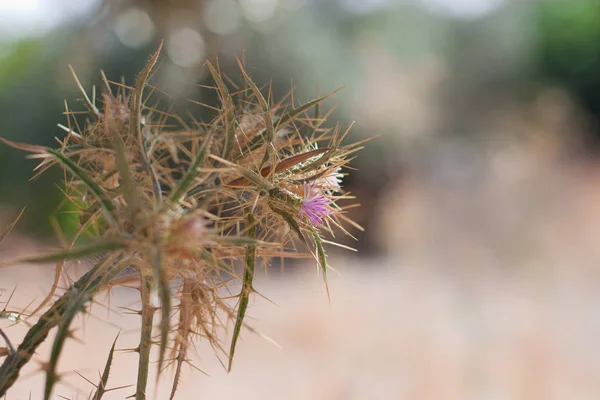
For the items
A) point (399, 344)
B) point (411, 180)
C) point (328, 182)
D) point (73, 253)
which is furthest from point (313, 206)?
point (411, 180)

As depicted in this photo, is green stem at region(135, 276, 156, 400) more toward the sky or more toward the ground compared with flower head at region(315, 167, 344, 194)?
more toward the ground

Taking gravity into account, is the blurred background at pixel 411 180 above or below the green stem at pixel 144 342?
above

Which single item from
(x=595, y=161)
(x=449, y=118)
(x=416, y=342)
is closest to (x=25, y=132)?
(x=416, y=342)

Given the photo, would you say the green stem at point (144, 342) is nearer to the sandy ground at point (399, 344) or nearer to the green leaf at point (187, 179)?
the green leaf at point (187, 179)

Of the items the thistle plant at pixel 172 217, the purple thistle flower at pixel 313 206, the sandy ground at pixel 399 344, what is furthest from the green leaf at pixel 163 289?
the sandy ground at pixel 399 344

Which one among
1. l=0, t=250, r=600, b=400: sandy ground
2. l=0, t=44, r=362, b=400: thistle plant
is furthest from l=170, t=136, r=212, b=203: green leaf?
l=0, t=250, r=600, b=400: sandy ground

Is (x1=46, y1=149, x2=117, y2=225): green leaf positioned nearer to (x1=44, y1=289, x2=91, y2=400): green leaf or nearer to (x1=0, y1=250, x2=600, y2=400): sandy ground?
(x1=44, y1=289, x2=91, y2=400): green leaf

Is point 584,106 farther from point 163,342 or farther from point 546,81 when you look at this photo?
point 163,342
